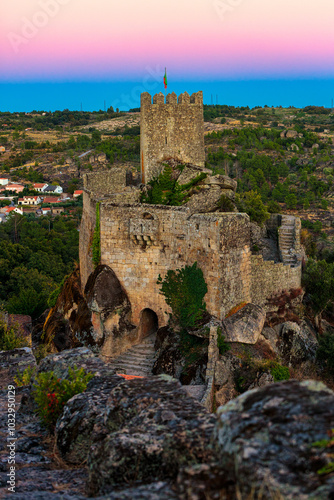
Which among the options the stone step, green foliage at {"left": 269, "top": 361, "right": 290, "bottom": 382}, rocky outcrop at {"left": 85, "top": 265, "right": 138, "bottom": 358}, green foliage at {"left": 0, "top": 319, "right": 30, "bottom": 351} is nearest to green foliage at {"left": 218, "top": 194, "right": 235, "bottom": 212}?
rocky outcrop at {"left": 85, "top": 265, "right": 138, "bottom": 358}

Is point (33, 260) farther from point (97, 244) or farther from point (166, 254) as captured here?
point (166, 254)

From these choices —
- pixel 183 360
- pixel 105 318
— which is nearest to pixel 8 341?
pixel 105 318

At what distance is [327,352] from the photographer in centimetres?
1931

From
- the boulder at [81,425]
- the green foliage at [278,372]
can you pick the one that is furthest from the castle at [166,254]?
the boulder at [81,425]

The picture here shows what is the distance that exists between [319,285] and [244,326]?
6.36 metres

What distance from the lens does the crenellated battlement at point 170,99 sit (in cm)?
2412

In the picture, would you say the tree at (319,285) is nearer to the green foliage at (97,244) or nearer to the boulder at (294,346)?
the boulder at (294,346)

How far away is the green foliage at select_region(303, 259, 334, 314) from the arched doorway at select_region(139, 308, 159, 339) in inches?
284

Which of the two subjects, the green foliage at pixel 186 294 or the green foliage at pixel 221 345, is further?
the green foliage at pixel 186 294

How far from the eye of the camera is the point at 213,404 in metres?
15.4

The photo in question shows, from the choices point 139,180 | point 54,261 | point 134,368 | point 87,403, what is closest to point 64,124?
point 54,261

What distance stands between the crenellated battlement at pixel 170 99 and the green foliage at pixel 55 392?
62.8ft

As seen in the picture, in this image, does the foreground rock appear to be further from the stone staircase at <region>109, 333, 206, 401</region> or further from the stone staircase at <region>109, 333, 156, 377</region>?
the stone staircase at <region>109, 333, 156, 377</region>

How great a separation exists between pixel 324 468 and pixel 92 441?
315cm
